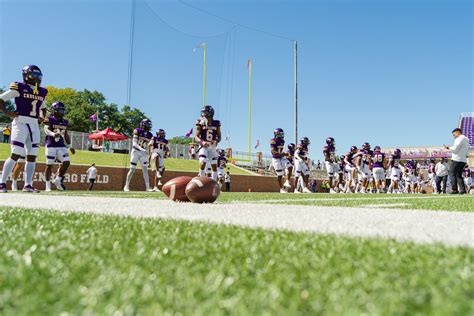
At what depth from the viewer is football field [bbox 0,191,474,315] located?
3.52 feet

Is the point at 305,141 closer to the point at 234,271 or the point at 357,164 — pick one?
the point at 357,164

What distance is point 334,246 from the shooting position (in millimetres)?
1915

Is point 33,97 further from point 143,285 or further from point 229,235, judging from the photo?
point 143,285

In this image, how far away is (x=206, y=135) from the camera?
35.1ft

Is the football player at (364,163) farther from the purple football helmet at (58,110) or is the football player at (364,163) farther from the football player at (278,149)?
the purple football helmet at (58,110)

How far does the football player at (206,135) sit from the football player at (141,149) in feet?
9.11

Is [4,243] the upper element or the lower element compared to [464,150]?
lower

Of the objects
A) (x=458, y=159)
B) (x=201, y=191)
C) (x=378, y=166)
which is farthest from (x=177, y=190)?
(x=378, y=166)

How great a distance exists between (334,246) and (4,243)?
149 centimetres

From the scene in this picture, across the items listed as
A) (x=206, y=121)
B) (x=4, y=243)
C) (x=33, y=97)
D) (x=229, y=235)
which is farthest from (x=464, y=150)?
(x=4, y=243)

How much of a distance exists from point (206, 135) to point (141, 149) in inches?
120

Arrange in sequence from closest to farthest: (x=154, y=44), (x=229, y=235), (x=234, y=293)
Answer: (x=234, y=293)
(x=229, y=235)
(x=154, y=44)

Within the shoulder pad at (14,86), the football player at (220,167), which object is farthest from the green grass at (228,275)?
the football player at (220,167)

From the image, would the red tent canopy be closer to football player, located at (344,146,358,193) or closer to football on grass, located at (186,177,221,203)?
football player, located at (344,146,358,193)
